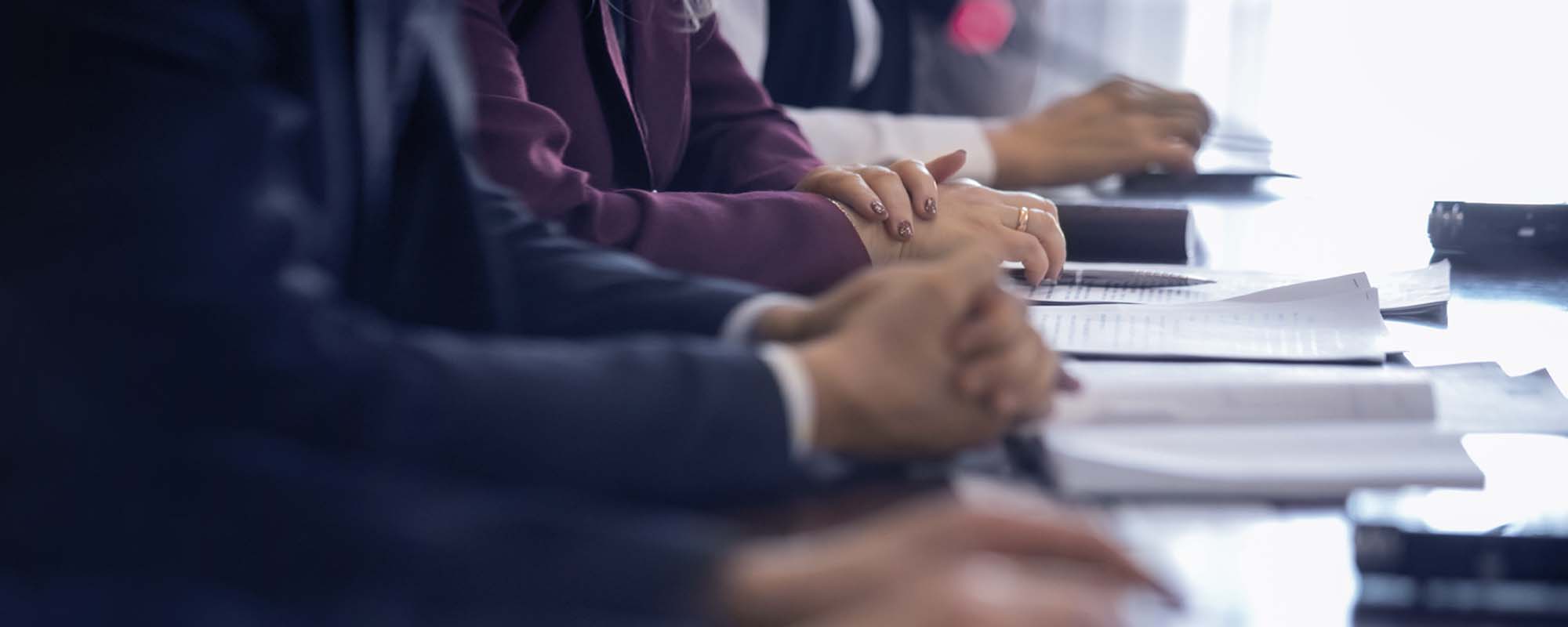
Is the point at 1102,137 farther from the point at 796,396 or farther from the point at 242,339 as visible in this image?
the point at 242,339

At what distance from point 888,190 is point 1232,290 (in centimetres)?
25

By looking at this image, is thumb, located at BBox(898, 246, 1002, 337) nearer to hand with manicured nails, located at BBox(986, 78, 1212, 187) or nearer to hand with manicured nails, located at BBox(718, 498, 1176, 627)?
hand with manicured nails, located at BBox(718, 498, 1176, 627)

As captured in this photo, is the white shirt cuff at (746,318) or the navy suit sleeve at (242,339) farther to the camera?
the white shirt cuff at (746,318)

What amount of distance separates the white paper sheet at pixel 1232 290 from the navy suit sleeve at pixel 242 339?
47 centimetres

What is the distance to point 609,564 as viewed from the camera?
38 cm

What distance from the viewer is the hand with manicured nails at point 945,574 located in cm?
36

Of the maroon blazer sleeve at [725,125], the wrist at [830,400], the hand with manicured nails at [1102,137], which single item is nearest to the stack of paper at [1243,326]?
the wrist at [830,400]

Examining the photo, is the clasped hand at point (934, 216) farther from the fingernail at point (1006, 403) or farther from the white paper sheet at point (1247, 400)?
the fingernail at point (1006, 403)

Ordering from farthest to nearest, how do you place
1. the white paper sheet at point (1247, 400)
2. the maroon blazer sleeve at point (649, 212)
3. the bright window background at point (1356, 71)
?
the bright window background at point (1356, 71) < the maroon blazer sleeve at point (649, 212) < the white paper sheet at point (1247, 400)

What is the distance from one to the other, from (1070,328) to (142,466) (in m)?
0.54

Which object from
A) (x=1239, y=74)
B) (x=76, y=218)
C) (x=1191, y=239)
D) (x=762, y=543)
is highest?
(x=76, y=218)

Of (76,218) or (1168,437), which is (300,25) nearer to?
(76,218)

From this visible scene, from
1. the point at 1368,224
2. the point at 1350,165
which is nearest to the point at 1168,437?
the point at 1368,224

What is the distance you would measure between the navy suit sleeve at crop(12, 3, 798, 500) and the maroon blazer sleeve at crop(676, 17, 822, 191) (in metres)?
0.71
